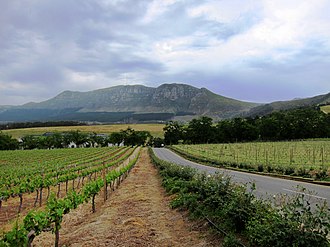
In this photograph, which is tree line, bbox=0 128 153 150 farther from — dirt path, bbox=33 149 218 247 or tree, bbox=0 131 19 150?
dirt path, bbox=33 149 218 247

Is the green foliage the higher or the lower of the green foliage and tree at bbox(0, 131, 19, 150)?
the higher

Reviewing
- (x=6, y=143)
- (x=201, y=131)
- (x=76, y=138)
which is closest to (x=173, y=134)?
(x=201, y=131)

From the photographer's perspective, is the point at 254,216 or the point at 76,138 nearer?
the point at 254,216

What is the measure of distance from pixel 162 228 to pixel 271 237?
5.66m

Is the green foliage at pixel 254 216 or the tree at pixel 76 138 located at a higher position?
the green foliage at pixel 254 216

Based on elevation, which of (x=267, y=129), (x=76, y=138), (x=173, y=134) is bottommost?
(x=76, y=138)

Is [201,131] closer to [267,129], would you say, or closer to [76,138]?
Result: [267,129]

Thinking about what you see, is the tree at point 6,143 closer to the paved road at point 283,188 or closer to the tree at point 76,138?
the tree at point 76,138

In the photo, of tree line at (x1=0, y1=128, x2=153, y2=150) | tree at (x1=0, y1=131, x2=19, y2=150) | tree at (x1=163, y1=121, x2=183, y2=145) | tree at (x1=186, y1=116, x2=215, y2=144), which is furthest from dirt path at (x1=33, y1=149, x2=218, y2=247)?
tree line at (x1=0, y1=128, x2=153, y2=150)

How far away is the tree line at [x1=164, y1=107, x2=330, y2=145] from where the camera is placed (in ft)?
318

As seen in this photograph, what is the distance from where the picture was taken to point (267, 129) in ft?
332

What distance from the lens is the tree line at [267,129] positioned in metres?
96.9

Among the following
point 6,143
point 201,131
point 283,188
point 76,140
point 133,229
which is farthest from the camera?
point 76,140

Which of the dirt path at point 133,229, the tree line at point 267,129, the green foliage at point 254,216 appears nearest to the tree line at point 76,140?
the tree line at point 267,129
